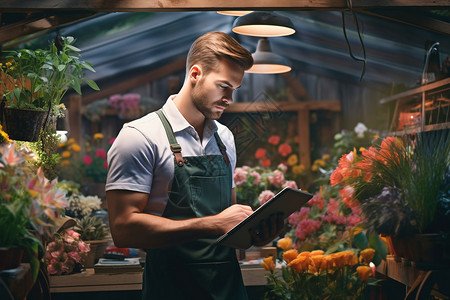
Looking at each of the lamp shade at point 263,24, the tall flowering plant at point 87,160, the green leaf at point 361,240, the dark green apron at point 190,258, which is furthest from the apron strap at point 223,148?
the tall flowering plant at point 87,160

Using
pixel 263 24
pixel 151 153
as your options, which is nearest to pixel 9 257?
pixel 151 153

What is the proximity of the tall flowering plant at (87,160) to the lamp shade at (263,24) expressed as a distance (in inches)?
80.0

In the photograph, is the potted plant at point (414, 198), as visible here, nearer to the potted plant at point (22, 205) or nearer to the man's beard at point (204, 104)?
the man's beard at point (204, 104)

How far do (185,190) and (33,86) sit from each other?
2.80ft

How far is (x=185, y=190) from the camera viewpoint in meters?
2.04

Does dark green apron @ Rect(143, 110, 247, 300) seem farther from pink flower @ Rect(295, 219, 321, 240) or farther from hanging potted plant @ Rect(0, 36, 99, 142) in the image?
pink flower @ Rect(295, 219, 321, 240)

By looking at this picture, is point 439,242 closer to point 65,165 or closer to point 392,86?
point 392,86

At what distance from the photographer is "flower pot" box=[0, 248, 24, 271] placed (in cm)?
148

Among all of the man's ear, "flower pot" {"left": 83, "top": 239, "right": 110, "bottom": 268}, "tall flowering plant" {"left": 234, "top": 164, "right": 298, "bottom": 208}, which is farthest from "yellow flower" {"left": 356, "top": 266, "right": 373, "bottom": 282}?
"flower pot" {"left": 83, "top": 239, "right": 110, "bottom": 268}

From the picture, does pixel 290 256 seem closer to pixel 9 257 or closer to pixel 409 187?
pixel 409 187

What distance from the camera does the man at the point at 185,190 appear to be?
1926 mm

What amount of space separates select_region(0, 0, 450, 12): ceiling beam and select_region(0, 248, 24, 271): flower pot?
1250 mm

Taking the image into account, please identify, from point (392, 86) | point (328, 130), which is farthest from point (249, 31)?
point (328, 130)

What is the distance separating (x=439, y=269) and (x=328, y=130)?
353 centimetres
